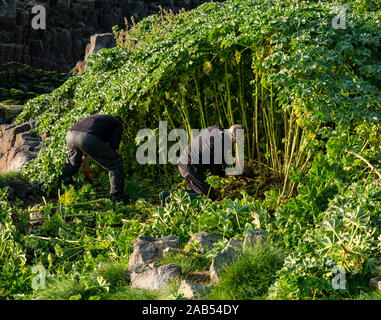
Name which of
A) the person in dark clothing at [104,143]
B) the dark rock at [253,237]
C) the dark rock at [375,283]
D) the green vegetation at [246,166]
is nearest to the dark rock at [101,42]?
the green vegetation at [246,166]

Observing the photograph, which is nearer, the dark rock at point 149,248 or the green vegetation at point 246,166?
the green vegetation at point 246,166

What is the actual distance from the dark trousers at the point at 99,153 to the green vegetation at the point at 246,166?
30 centimetres

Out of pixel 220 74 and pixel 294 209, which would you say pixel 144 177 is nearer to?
pixel 220 74

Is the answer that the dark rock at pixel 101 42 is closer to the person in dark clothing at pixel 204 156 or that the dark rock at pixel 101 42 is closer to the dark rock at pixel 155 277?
the person in dark clothing at pixel 204 156

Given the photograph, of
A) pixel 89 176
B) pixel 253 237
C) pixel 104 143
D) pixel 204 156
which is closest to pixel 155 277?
pixel 253 237

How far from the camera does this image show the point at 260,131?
649cm

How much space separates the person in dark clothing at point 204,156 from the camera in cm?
568

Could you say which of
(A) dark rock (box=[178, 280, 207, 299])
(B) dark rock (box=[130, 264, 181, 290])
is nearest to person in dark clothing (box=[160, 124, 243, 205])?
(B) dark rock (box=[130, 264, 181, 290])

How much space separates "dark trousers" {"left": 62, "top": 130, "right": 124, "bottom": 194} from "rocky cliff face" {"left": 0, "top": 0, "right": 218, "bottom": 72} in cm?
2029

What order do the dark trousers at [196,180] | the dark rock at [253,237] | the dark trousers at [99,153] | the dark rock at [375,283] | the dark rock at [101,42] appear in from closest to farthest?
the dark rock at [375,283]
the dark rock at [253,237]
the dark trousers at [196,180]
the dark trousers at [99,153]
the dark rock at [101,42]

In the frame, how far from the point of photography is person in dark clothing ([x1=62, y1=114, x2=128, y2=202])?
604 cm

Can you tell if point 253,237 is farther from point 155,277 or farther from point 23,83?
point 23,83
